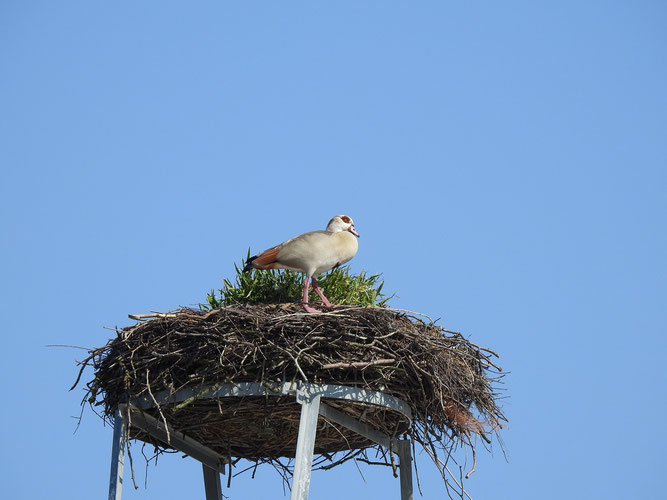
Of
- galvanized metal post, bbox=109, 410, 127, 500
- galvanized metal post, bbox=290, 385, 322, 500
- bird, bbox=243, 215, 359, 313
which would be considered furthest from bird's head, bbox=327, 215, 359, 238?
galvanized metal post, bbox=109, 410, 127, 500

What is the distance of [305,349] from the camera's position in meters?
9.84

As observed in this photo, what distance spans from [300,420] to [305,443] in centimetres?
22

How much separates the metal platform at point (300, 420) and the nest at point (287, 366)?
72mm

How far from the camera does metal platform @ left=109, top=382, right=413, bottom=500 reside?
9703 millimetres

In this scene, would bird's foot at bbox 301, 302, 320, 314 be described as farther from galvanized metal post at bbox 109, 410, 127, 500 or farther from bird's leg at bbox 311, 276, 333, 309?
galvanized metal post at bbox 109, 410, 127, 500

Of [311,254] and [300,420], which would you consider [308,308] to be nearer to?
[311,254]

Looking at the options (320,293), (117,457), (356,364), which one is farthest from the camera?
(320,293)

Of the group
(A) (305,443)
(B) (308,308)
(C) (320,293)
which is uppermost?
(C) (320,293)

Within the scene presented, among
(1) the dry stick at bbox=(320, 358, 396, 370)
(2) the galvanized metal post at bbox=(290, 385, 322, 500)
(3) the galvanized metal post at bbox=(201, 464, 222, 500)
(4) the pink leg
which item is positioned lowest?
(2) the galvanized metal post at bbox=(290, 385, 322, 500)

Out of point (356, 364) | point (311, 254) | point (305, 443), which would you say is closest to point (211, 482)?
point (305, 443)

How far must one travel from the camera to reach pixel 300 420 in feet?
32.1

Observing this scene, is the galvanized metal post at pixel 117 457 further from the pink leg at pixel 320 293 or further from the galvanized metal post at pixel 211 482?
the pink leg at pixel 320 293

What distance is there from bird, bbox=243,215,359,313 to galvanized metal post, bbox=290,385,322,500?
1817 millimetres

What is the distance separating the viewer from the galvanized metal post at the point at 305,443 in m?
9.62
